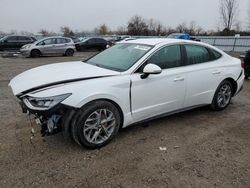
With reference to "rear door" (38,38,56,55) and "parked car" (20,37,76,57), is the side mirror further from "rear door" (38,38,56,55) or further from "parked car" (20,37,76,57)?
"rear door" (38,38,56,55)

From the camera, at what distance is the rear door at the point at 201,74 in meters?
4.12

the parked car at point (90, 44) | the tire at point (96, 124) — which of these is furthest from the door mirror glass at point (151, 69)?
the parked car at point (90, 44)

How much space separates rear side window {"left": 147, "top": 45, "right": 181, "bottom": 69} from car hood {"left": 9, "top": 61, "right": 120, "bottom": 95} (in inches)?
29.8

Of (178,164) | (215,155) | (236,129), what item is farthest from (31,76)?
(236,129)

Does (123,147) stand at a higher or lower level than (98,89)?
lower

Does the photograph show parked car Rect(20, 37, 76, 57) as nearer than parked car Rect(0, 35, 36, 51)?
Yes

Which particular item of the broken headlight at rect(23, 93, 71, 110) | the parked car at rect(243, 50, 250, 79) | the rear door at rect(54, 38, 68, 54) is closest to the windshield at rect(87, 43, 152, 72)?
the broken headlight at rect(23, 93, 71, 110)

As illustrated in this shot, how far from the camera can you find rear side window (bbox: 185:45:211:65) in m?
4.17

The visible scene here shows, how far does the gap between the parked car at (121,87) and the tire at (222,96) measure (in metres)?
0.03

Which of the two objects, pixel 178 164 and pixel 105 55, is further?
pixel 105 55

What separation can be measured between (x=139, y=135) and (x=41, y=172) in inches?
63.4

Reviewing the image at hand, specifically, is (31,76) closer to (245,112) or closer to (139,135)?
(139,135)

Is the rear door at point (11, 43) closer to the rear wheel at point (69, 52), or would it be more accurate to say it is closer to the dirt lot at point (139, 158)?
the rear wheel at point (69, 52)

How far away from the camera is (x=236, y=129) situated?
4.04 m
